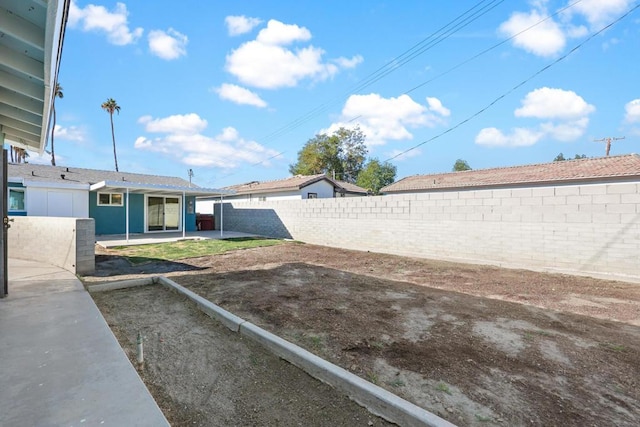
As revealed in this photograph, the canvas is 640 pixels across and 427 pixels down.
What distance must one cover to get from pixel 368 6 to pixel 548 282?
40.1ft

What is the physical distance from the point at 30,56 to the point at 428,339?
18.8 feet

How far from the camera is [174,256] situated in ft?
31.2

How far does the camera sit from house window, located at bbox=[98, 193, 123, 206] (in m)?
15.4

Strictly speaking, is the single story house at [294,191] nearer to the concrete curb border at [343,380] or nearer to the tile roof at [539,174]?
the tile roof at [539,174]

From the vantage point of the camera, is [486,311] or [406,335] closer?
[406,335]

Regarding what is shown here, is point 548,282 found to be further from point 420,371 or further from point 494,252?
point 420,371

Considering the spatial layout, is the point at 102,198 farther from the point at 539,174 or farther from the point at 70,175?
the point at 539,174

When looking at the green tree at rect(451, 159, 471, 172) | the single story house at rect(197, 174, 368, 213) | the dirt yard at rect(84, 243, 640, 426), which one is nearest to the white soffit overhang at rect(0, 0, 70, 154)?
the dirt yard at rect(84, 243, 640, 426)

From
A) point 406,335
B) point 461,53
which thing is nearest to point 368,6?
point 461,53

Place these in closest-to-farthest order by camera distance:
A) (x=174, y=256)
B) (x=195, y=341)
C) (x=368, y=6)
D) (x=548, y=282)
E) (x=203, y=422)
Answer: (x=203, y=422) < (x=195, y=341) < (x=548, y=282) < (x=174, y=256) < (x=368, y=6)

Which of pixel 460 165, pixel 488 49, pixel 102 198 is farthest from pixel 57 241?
pixel 460 165

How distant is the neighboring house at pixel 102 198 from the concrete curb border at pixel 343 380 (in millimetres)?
10275

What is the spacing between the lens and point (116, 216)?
15.9 meters

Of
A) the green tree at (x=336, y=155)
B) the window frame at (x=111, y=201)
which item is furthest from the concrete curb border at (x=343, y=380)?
the green tree at (x=336, y=155)
